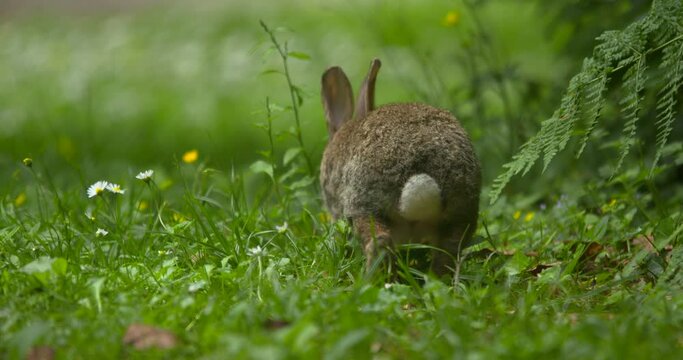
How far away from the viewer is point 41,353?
3025 millimetres

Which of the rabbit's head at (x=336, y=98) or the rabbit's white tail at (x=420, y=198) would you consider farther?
the rabbit's head at (x=336, y=98)

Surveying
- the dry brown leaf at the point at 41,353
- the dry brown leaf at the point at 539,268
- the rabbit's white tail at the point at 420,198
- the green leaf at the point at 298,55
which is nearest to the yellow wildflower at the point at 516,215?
the dry brown leaf at the point at 539,268

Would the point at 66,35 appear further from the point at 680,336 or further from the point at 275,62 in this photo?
the point at 680,336

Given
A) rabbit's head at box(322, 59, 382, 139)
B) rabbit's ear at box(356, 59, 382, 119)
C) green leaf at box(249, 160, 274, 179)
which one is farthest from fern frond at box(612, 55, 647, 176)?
green leaf at box(249, 160, 274, 179)

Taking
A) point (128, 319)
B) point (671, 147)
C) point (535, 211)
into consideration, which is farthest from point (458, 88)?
point (128, 319)

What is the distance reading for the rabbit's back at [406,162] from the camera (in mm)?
3957

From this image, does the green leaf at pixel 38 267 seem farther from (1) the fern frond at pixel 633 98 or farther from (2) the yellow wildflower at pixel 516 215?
(2) the yellow wildflower at pixel 516 215

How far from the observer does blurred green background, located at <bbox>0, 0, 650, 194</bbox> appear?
21.6ft

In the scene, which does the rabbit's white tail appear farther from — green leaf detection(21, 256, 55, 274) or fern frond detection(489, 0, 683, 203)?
green leaf detection(21, 256, 55, 274)

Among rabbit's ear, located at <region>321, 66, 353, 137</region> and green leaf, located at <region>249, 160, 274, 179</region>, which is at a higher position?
rabbit's ear, located at <region>321, 66, 353, 137</region>

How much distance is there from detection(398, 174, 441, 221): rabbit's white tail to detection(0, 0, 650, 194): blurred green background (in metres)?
1.34

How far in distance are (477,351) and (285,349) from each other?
1.95ft

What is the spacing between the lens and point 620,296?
370cm

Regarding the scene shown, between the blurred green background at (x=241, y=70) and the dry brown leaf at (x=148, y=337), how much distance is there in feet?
7.33
